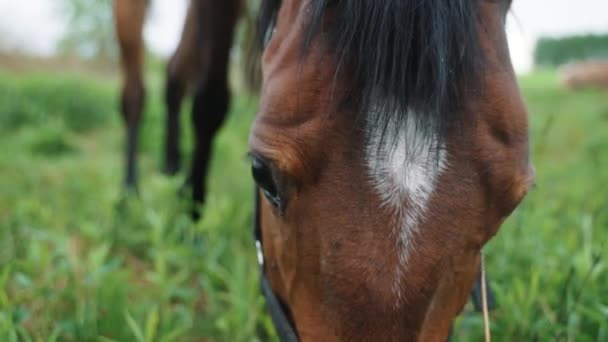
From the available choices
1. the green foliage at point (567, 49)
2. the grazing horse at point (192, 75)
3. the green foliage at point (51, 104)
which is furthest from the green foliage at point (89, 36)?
the green foliage at point (567, 49)

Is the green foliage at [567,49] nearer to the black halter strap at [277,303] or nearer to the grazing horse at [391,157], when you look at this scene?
the black halter strap at [277,303]

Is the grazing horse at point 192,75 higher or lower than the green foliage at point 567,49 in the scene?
higher

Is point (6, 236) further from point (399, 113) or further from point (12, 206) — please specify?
point (399, 113)

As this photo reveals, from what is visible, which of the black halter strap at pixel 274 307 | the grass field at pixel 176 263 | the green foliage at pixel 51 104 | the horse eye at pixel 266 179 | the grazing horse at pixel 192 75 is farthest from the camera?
the green foliage at pixel 51 104

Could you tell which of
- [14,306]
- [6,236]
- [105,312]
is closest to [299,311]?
[105,312]

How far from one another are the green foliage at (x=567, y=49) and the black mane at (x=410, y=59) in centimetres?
2057

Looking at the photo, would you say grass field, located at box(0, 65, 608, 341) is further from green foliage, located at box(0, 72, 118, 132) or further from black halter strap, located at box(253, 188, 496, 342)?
green foliage, located at box(0, 72, 118, 132)

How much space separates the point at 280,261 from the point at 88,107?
753 cm

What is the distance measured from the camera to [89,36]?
49.9ft

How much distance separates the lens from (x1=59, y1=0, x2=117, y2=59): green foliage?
12.9 meters

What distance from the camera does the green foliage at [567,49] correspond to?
19969 millimetres

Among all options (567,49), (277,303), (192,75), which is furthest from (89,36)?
(567,49)

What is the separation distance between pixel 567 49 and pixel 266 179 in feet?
84.2

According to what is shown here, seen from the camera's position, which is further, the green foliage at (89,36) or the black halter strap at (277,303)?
the green foliage at (89,36)
